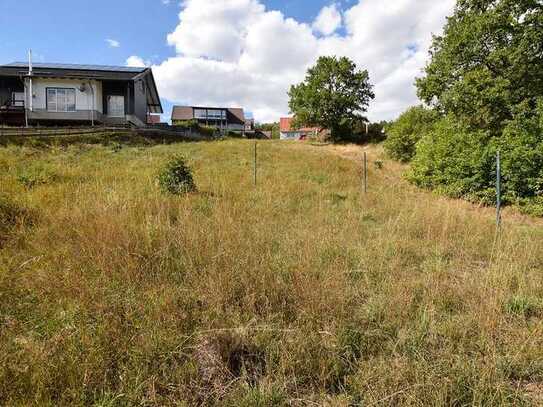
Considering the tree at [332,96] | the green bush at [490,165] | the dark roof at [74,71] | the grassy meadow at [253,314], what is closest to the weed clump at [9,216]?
the grassy meadow at [253,314]

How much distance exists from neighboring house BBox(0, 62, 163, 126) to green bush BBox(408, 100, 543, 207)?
2234cm

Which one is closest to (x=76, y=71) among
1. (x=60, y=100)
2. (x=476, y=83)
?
(x=60, y=100)

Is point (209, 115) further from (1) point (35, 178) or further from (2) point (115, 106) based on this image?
(1) point (35, 178)

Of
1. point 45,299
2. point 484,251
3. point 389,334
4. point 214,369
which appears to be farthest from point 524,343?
point 45,299

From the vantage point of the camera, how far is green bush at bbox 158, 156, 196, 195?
25.5 feet

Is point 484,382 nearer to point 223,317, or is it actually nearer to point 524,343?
point 524,343

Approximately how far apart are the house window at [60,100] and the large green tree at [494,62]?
24782 millimetres

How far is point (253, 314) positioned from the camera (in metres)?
2.73

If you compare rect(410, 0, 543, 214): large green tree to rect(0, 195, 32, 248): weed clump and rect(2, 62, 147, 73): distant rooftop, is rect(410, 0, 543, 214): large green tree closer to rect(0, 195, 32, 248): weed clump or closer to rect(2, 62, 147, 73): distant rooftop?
rect(0, 195, 32, 248): weed clump

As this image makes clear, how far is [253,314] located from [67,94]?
2738cm

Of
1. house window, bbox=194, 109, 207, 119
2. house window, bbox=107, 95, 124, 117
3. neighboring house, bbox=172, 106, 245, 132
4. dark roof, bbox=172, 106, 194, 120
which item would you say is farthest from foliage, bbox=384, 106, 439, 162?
dark roof, bbox=172, 106, 194, 120

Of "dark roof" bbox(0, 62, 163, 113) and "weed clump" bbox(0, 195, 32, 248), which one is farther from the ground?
"dark roof" bbox(0, 62, 163, 113)

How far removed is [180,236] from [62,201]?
3.05 m

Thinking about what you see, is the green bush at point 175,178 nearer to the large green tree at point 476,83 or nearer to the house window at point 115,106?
the large green tree at point 476,83
